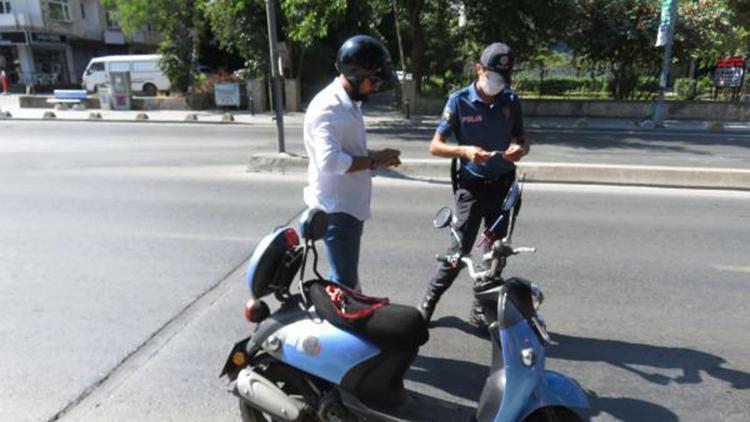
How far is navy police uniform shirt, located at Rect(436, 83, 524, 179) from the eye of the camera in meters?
3.86

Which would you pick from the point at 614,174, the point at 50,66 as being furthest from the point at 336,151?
the point at 50,66

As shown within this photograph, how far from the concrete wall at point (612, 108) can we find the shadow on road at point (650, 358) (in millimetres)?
18650

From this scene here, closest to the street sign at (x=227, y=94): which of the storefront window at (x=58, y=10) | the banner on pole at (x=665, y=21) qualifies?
the banner on pole at (x=665, y=21)

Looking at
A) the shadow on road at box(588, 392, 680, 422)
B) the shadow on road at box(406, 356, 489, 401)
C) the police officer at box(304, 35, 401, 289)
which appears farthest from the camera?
the shadow on road at box(406, 356, 489, 401)

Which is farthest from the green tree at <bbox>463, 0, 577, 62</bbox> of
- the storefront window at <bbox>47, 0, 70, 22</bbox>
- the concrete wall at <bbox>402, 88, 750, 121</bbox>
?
the storefront window at <bbox>47, 0, 70, 22</bbox>

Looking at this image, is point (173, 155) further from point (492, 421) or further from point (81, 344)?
point (492, 421)

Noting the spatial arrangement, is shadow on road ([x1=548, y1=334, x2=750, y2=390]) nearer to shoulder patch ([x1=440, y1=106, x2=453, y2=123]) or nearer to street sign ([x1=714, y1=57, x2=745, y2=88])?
shoulder patch ([x1=440, y1=106, x2=453, y2=123])

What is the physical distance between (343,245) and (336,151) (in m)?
0.63

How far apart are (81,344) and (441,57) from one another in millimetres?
28439

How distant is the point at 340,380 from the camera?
2719mm

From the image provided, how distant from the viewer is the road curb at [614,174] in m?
8.85

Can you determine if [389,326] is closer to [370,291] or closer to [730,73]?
[370,291]

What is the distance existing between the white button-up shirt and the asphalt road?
1.27m

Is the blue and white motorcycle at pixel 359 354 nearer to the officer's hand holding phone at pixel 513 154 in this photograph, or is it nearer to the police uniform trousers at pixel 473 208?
the officer's hand holding phone at pixel 513 154
